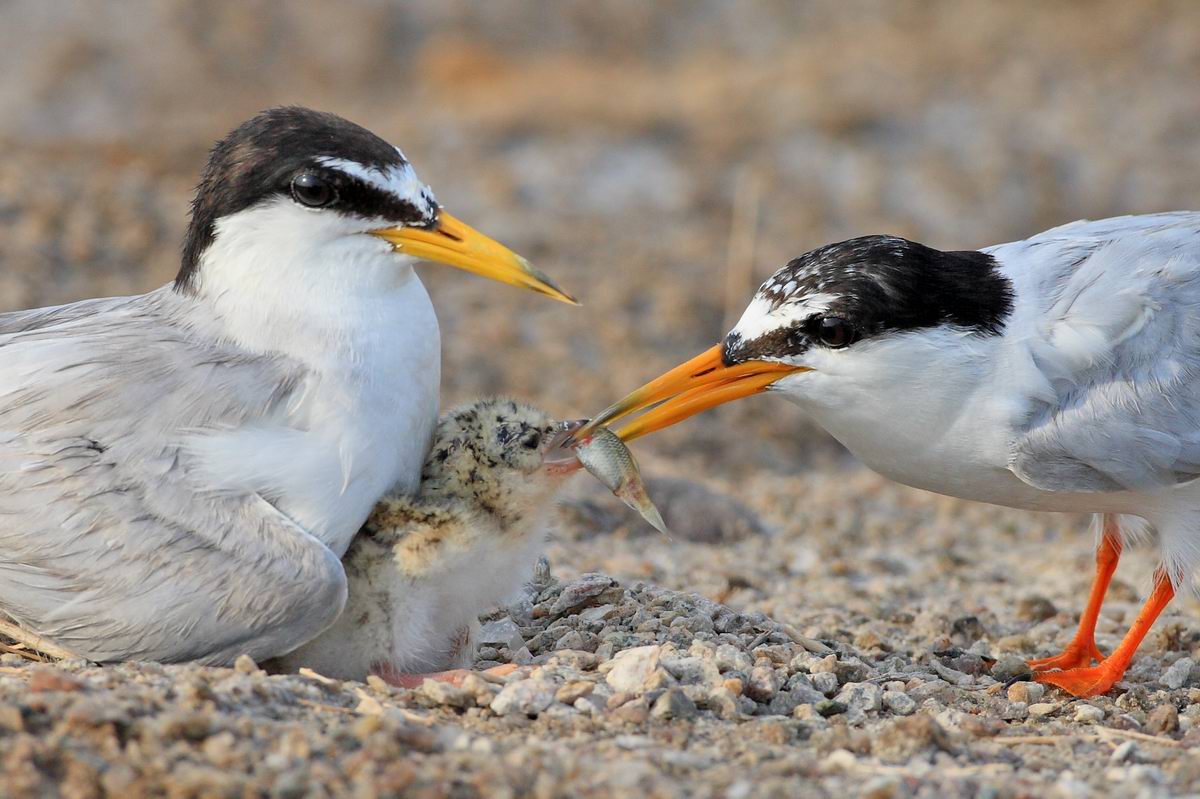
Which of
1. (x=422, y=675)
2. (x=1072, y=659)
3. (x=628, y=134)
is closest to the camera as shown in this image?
(x=422, y=675)

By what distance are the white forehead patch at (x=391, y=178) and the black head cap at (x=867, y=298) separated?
114cm

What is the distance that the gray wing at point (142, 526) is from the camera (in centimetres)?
424

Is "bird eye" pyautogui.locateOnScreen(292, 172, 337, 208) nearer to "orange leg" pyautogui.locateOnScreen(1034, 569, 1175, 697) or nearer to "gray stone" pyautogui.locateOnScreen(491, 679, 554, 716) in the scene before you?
"gray stone" pyautogui.locateOnScreen(491, 679, 554, 716)

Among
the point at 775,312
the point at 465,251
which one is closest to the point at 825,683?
the point at 775,312

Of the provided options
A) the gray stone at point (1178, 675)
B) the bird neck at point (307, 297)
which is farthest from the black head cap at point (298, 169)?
the gray stone at point (1178, 675)

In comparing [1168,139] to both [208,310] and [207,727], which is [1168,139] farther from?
[207,727]

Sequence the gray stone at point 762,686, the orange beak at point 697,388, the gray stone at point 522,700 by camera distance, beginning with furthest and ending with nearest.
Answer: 1. the orange beak at point 697,388
2. the gray stone at point 762,686
3. the gray stone at point 522,700

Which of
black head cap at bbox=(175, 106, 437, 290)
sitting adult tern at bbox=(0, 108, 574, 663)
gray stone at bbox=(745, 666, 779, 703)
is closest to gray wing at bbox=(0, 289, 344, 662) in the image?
sitting adult tern at bbox=(0, 108, 574, 663)

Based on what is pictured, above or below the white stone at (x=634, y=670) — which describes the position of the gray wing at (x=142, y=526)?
above

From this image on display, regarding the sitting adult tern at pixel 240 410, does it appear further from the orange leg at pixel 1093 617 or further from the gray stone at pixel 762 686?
the orange leg at pixel 1093 617

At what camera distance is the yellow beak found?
4684 mm

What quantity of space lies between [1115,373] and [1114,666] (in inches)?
40.9

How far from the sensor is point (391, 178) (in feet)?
15.2

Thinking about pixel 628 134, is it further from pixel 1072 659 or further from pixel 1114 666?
pixel 1114 666
